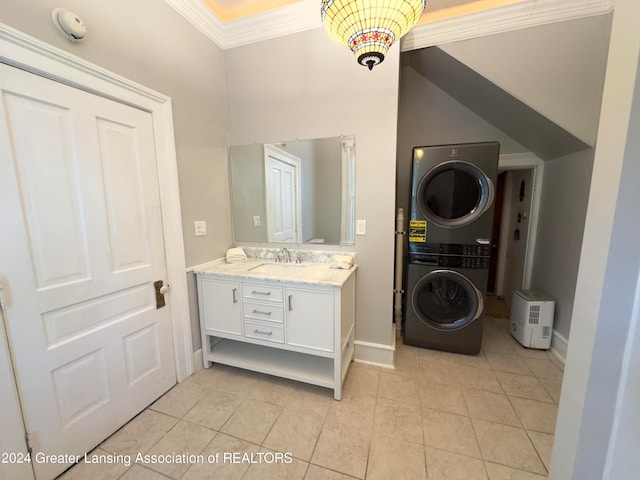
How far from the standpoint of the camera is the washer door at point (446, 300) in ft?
6.91

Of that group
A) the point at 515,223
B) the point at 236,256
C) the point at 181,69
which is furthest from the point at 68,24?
the point at 515,223

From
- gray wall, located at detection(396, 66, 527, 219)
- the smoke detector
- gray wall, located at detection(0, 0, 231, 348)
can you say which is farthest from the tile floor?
the smoke detector

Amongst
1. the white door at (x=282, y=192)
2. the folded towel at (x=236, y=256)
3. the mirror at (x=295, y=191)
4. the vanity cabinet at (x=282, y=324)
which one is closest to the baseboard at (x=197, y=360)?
the vanity cabinet at (x=282, y=324)

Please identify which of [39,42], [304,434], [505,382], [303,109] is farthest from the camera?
[303,109]

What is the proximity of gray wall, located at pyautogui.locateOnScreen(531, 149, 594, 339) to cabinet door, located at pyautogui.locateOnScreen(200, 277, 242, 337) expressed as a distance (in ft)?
9.23

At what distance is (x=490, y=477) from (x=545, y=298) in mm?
1816

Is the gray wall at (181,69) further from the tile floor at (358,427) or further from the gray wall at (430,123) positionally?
the gray wall at (430,123)

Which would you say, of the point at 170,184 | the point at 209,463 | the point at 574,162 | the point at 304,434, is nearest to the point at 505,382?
the point at 304,434

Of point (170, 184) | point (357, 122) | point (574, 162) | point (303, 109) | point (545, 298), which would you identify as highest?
point (303, 109)

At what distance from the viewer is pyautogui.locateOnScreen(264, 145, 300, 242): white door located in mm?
2158

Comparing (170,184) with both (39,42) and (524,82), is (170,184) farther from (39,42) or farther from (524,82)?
(524,82)

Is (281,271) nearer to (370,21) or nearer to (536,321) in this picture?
(370,21)

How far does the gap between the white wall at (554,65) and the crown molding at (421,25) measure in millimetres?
52

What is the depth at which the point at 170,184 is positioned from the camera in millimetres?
1715
